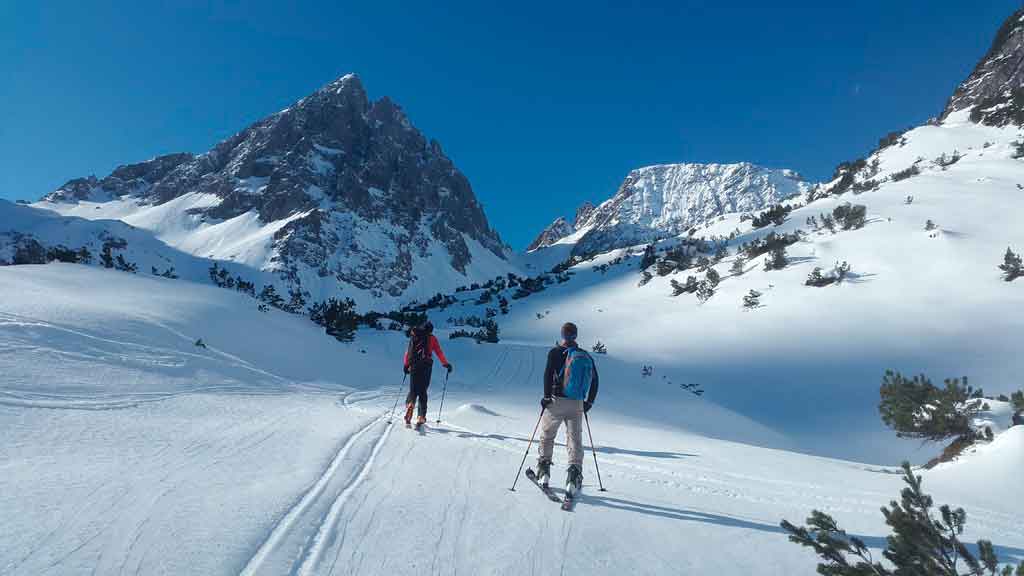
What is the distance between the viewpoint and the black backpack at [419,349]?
7.95 meters

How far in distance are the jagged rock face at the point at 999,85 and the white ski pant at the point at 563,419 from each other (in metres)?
47.0

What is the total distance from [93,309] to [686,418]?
14.2 m

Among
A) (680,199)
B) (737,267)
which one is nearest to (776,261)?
(737,267)

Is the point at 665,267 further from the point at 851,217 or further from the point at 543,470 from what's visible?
the point at 543,470

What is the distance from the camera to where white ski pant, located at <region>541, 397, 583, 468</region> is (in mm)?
4574

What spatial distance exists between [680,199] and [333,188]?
10615 centimetres

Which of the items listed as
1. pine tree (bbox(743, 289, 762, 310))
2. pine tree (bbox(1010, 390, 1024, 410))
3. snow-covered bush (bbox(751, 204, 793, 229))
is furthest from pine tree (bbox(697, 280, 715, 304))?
pine tree (bbox(1010, 390, 1024, 410))

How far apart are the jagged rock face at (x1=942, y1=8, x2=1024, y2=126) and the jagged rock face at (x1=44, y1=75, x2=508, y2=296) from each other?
79.2 meters

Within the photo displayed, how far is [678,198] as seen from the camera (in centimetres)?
15562

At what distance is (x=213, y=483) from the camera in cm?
385

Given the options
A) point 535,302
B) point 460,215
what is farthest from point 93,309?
point 460,215

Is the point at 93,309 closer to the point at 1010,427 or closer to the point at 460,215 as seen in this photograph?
the point at 1010,427

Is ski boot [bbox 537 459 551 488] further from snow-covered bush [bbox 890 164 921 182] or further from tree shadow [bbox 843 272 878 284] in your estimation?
snow-covered bush [bbox 890 164 921 182]

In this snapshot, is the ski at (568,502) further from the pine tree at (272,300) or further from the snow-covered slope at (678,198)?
the snow-covered slope at (678,198)
